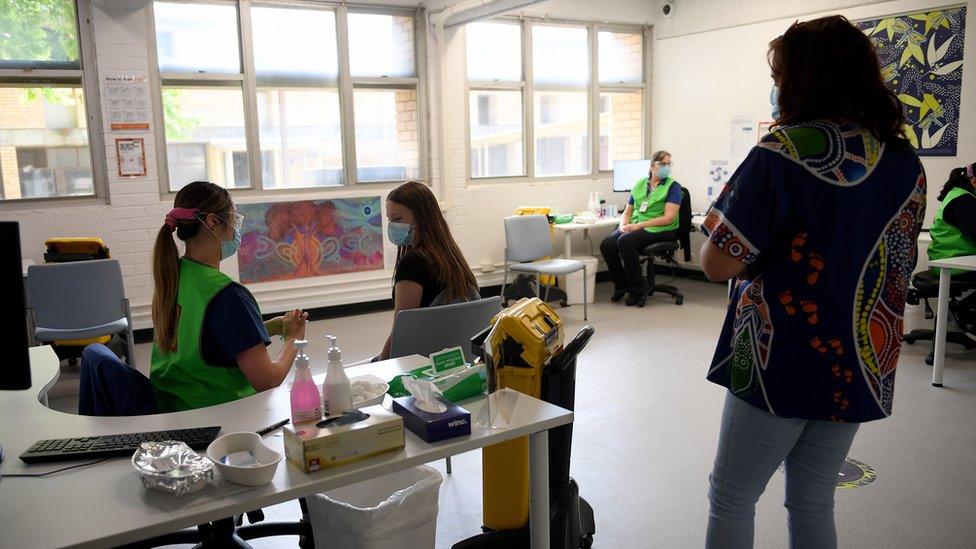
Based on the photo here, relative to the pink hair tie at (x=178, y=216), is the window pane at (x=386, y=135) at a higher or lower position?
higher

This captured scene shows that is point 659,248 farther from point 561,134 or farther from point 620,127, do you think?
point 620,127

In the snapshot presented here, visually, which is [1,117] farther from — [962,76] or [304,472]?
[962,76]

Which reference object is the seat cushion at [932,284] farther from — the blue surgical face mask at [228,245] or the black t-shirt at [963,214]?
the blue surgical face mask at [228,245]

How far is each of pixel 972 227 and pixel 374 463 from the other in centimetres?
411

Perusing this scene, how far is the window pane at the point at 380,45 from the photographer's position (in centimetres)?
615

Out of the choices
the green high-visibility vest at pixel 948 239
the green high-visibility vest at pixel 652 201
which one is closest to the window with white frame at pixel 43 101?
the green high-visibility vest at pixel 652 201

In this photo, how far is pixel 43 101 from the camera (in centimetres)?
508

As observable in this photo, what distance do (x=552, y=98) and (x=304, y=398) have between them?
236 inches

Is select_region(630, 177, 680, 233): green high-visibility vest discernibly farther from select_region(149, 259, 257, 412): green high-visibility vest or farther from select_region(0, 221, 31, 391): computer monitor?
select_region(0, 221, 31, 391): computer monitor

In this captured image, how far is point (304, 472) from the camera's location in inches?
57.9

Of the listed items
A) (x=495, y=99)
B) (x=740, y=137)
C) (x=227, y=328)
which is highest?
(x=495, y=99)

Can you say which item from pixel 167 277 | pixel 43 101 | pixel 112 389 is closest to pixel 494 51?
pixel 43 101

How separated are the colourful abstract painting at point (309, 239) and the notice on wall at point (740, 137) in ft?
10.9

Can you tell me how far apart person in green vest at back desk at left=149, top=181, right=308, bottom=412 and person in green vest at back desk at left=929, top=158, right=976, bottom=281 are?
3.93m
